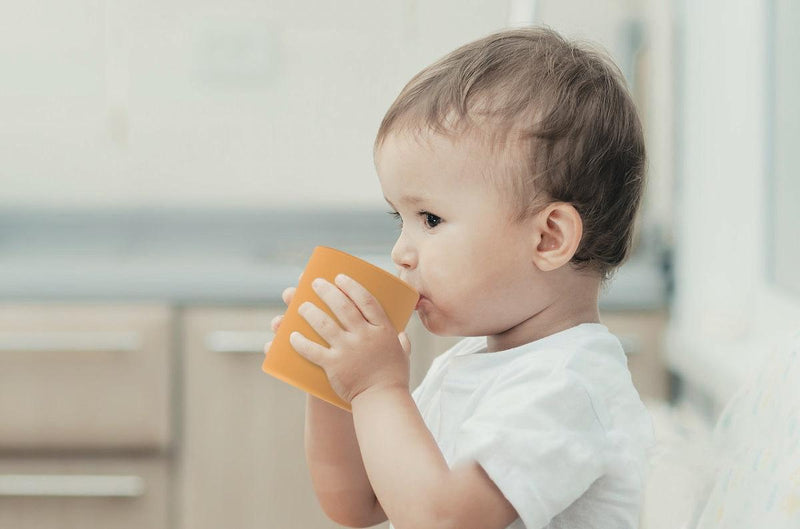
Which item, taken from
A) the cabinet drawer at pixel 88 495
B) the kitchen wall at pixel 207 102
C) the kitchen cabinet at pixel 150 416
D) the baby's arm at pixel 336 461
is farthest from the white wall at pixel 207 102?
the baby's arm at pixel 336 461

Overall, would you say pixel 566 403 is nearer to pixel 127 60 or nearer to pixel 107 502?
pixel 107 502

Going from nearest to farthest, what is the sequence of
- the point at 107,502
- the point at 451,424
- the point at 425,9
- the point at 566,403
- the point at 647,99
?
the point at 566,403
the point at 451,424
the point at 107,502
the point at 647,99
the point at 425,9

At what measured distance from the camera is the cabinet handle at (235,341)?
1.88 meters

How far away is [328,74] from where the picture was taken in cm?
243

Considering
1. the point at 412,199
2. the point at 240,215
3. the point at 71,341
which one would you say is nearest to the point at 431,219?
the point at 412,199

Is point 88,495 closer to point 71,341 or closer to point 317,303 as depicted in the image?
point 71,341

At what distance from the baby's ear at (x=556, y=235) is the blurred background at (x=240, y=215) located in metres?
0.65

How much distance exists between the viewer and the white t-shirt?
25.2 inches

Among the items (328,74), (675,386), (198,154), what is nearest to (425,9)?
(328,74)

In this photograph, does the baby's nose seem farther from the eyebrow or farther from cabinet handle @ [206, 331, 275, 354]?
cabinet handle @ [206, 331, 275, 354]

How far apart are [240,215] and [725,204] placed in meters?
1.14

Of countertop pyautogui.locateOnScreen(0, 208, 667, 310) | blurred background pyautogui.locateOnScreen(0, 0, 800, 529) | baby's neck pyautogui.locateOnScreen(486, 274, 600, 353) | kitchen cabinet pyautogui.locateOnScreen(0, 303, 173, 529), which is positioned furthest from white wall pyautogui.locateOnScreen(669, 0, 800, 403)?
kitchen cabinet pyautogui.locateOnScreen(0, 303, 173, 529)

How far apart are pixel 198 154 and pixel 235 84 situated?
0.19 metres

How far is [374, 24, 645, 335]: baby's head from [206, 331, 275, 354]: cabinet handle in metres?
1.16
